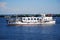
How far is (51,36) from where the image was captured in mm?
2533

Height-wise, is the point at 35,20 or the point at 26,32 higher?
the point at 35,20

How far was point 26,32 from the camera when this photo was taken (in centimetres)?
249

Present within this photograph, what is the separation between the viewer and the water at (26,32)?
2405 millimetres

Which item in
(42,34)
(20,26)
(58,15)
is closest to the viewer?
(58,15)

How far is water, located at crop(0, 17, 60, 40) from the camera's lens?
2405 millimetres

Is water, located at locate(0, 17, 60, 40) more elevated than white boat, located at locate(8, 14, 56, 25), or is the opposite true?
white boat, located at locate(8, 14, 56, 25)

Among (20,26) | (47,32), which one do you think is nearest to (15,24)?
(20,26)

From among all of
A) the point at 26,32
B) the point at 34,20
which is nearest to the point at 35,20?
the point at 34,20

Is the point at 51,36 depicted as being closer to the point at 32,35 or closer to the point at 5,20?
the point at 32,35

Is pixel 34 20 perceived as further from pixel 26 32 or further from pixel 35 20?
pixel 26 32

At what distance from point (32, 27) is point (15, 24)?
→ 0.91ft

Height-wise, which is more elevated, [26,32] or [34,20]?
[34,20]

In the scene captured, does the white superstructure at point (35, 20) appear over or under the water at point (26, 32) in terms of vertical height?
over

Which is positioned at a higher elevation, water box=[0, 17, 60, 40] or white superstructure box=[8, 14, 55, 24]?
white superstructure box=[8, 14, 55, 24]
